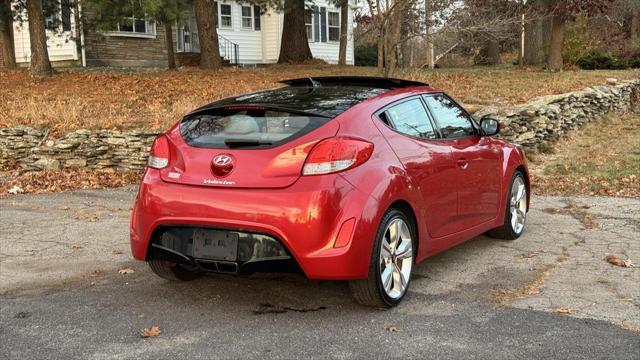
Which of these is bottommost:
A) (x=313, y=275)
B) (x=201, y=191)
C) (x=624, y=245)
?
(x=624, y=245)

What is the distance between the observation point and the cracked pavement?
3957 mm

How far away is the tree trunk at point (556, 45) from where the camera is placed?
24.0 m

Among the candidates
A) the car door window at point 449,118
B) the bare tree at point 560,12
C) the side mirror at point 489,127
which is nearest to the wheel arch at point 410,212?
the car door window at point 449,118

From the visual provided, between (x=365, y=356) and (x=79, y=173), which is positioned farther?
(x=79, y=173)

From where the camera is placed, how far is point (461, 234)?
553 cm

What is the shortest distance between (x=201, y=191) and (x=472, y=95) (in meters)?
11.9

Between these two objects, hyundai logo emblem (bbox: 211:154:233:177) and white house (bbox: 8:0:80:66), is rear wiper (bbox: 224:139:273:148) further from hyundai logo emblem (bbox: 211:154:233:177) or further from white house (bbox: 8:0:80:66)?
white house (bbox: 8:0:80:66)

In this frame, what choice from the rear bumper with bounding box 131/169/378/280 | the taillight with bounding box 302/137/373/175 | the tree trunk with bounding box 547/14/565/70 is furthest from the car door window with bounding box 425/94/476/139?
the tree trunk with bounding box 547/14/565/70

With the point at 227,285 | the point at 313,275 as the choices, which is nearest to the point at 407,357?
the point at 313,275

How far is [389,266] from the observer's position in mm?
4613

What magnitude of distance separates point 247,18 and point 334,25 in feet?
20.2

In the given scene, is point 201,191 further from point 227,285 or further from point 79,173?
point 79,173

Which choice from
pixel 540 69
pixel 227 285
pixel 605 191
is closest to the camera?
pixel 227 285

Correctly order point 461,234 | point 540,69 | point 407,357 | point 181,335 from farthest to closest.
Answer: point 540,69 → point 461,234 → point 181,335 → point 407,357
